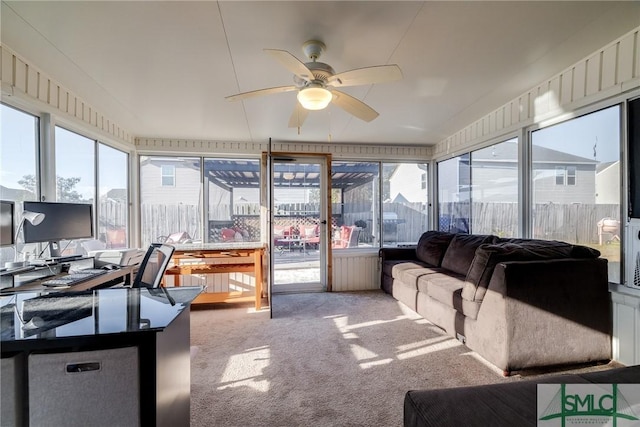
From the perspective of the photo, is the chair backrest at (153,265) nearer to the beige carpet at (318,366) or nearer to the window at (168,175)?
the beige carpet at (318,366)

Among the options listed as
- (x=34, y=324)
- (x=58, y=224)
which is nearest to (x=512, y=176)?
(x=34, y=324)

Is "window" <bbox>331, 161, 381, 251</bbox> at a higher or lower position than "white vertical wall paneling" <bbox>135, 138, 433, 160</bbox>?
lower

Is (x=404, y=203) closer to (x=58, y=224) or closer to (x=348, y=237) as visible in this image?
(x=348, y=237)

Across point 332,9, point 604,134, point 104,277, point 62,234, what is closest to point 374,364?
point 104,277

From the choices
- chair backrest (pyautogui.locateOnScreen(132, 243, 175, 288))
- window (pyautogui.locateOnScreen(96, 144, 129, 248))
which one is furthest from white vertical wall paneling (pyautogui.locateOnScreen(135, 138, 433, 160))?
chair backrest (pyautogui.locateOnScreen(132, 243, 175, 288))

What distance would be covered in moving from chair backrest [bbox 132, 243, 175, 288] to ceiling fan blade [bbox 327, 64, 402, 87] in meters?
1.76

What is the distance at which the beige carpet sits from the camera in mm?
1814

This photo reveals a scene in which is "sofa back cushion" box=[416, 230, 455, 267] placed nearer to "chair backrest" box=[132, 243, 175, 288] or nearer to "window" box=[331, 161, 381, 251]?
"window" box=[331, 161, 381, 251]

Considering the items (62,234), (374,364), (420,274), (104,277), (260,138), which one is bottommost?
(374,364)

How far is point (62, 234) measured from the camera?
2.51 m

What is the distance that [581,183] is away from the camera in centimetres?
260

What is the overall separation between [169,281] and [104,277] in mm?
2012

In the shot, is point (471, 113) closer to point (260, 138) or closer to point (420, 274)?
point (420, 274)

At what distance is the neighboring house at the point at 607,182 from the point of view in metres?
2.30
